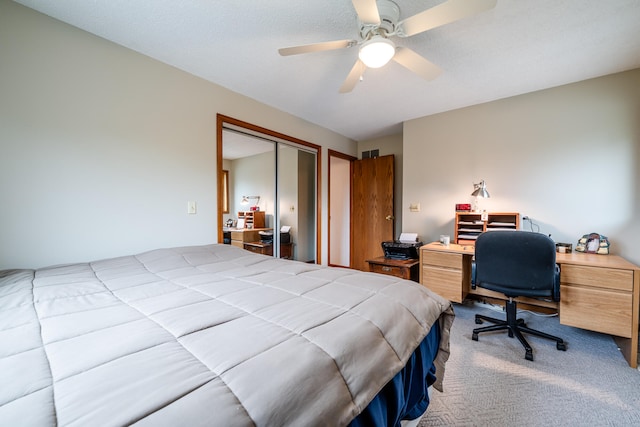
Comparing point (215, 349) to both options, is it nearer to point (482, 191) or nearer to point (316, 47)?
point (316, 47)

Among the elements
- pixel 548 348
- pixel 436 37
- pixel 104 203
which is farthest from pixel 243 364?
pixel 548 348

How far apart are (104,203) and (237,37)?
64.1 inches

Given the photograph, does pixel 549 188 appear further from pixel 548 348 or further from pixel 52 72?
pixel 52 72

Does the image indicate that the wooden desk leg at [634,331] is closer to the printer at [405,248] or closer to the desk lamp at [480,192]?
the desk lamp at [480,192]

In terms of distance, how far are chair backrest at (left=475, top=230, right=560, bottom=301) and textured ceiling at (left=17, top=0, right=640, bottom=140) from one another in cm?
150

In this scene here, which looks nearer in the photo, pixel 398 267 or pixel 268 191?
pixel 398 267

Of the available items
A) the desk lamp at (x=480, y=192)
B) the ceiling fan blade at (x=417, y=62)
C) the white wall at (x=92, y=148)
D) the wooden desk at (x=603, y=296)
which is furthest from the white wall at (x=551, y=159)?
the white wall at (x=92, y=148)

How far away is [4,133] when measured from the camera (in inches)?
61.9

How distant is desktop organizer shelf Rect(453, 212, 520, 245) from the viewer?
2.73m

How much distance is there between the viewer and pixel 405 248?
3277 mm

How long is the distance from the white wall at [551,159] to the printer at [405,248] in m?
0.24

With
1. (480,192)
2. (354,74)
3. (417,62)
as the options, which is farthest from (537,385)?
(354,74)

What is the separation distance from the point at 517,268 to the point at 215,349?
2.31 meters

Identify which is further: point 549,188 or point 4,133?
point 549,188
